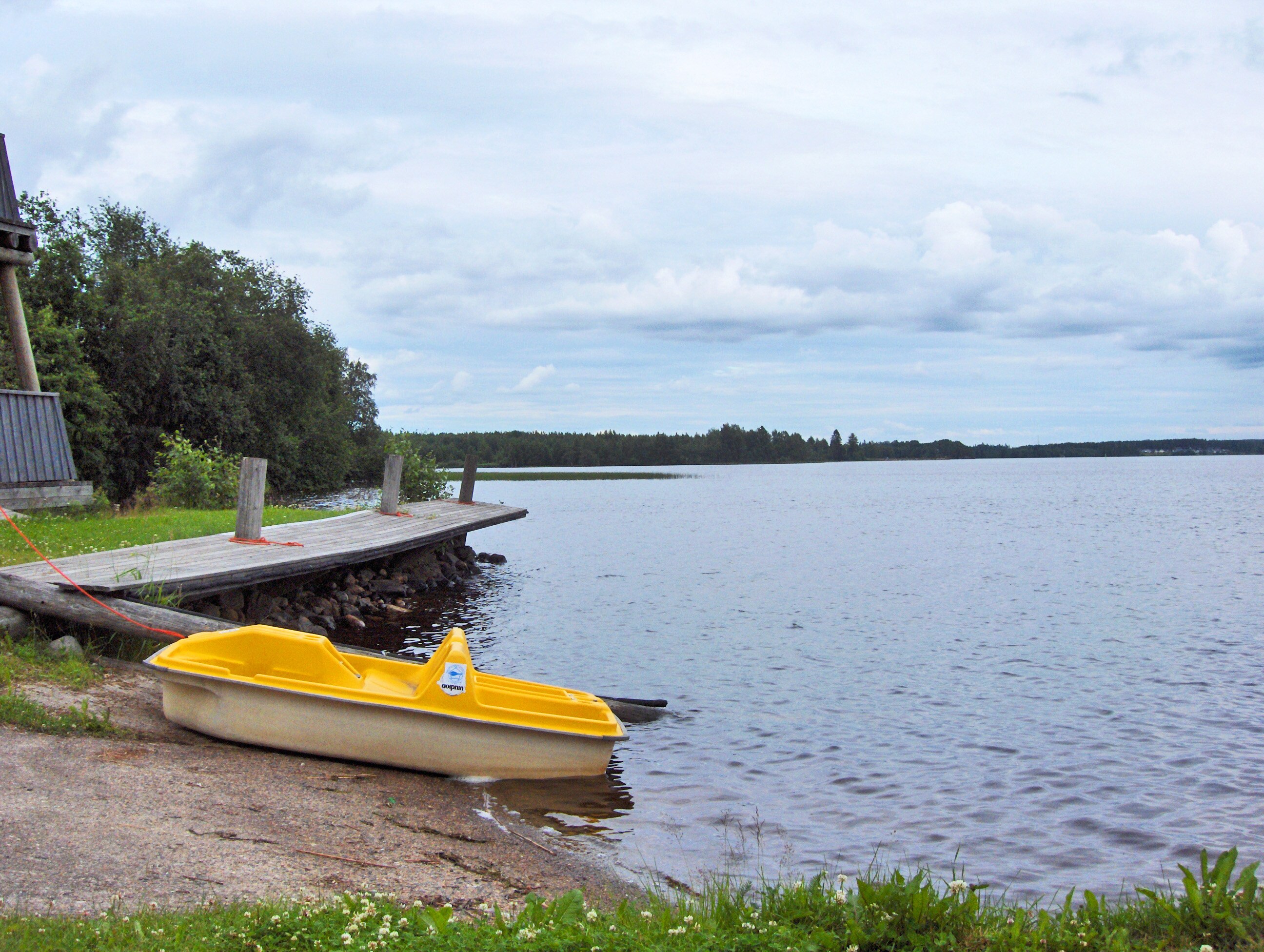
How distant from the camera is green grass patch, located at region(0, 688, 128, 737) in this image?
23.5 ft

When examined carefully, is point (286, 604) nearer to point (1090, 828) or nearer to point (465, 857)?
point (465, 857)

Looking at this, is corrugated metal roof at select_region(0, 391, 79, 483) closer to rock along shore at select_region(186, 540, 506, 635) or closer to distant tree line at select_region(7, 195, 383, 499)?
rock along shore at select_region(186, 540, 506, 635)

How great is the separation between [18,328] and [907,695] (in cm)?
1499

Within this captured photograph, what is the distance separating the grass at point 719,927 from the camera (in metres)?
3.84

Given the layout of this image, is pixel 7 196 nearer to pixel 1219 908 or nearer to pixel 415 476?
pixel 415 476

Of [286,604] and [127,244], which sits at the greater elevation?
[127,244]

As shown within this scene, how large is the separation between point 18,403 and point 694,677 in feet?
38.1

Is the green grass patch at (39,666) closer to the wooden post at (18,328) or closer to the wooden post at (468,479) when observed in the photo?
the wooden post at (18,328)

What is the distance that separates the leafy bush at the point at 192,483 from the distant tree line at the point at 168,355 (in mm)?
6902

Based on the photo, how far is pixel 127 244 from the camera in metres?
48.9

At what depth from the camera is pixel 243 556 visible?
43.1 feet

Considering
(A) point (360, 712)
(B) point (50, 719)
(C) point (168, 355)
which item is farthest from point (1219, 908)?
(C) point (168, 355)

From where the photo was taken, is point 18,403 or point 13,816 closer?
point 13,816

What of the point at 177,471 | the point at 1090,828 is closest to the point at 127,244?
the point at 177,471
